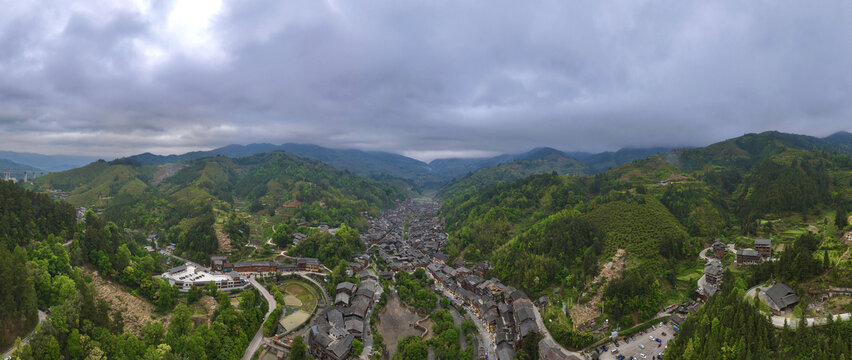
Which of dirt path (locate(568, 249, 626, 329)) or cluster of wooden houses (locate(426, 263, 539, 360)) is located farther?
dirt path (locate(568, 249, 626, 329))

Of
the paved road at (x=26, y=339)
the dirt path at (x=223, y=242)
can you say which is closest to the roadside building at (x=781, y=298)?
the paved road at (x=26, y=339)

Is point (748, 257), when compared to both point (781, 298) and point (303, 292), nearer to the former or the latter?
point (781, 298)

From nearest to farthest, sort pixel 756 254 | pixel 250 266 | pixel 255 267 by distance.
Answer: pixel 756 254, pixel 250 266, pixel 255 267

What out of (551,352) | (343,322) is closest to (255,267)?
(343,322)

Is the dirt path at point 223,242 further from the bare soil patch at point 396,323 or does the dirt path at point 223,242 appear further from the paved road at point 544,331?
the paved road at point 544,331

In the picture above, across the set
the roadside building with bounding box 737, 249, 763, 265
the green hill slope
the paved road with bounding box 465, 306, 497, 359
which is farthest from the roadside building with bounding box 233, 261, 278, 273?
the roadside building with bounding box 737, 249, 763, 265

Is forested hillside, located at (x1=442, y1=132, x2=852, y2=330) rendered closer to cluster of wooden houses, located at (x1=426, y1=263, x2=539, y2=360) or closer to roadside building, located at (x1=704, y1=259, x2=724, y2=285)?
roadside building, located at (x1=704, y1=259, x2=724, y2=285)
